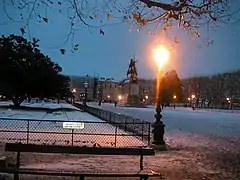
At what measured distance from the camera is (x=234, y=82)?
12750cm

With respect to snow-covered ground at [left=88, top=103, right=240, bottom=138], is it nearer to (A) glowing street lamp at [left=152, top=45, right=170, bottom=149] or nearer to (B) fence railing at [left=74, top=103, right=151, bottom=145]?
(B) fence railing at [left=74, top=103, right=151, bottom=145]

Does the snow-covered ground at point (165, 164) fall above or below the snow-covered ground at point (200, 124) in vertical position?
below

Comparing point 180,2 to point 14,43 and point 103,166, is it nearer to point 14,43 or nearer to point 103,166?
point 103,166

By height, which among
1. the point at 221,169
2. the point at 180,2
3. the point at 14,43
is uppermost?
the point at 14,43

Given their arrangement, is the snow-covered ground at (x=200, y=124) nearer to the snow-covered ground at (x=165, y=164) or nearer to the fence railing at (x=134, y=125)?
the fence railing at (x=134, y=125)

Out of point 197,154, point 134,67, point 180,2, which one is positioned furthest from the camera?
point 134,67

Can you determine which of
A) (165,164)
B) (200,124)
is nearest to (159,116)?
(165,164)

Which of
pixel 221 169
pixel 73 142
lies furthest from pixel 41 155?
pixel 221 169

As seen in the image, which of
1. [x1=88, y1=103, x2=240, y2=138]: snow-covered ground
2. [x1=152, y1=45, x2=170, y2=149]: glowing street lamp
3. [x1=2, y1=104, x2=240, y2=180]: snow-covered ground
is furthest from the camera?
[x1=88, y1=103, x2=240, y2=138]: snow-covered ground

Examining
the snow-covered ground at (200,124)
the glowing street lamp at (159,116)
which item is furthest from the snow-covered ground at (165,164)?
the snow-covered ground at (200,124)

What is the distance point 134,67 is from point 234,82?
3192cm

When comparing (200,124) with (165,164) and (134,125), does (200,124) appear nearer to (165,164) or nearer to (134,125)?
(134,125)

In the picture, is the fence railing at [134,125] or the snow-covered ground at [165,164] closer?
the snow-covered ground at [165,164]

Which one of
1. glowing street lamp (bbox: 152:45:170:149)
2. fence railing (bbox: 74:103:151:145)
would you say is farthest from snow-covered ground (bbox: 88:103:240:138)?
glowing street lamp (bbox: 152:45:170:149)
